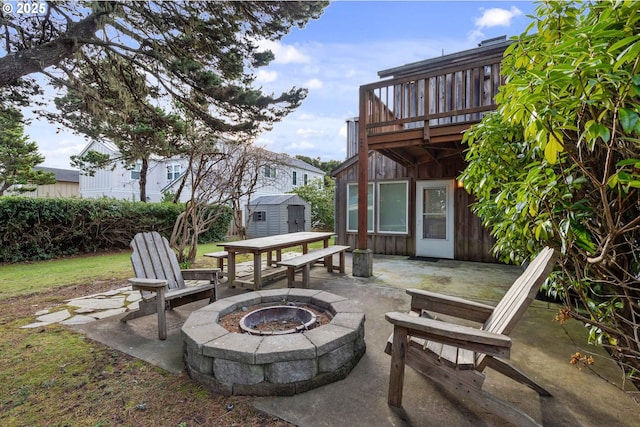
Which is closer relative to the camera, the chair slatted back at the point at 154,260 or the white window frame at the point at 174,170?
the chair slatted back at the point at 154,260

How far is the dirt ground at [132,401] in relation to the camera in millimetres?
1801

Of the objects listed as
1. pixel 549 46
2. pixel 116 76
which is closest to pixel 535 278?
pixel 549 46

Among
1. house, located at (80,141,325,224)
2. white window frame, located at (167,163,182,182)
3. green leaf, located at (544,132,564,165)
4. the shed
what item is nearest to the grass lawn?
green leaf, located at (544,132,564,165)

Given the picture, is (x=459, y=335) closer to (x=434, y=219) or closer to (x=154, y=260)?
(x=154, y=260)

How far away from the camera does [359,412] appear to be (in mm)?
1846

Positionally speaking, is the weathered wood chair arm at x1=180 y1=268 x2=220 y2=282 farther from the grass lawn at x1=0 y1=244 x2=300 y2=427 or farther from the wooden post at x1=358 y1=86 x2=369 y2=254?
the wooden post at x1=358 y1=86 x2=369 y2=254

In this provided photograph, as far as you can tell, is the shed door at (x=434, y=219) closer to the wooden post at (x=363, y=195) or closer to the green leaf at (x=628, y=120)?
the wooden post at (x=363, y=195)

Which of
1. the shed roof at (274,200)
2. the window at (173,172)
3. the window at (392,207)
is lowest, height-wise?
the window at (392,207)

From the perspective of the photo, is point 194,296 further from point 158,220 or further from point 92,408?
point 158,220

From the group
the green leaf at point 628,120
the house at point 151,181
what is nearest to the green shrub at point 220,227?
the house at point 151,181

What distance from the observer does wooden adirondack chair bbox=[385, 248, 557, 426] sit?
63.3 inches

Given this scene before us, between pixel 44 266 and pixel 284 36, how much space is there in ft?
25.8

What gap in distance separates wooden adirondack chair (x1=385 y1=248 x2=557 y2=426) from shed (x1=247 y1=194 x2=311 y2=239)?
1325 cm

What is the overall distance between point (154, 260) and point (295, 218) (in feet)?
39.9
